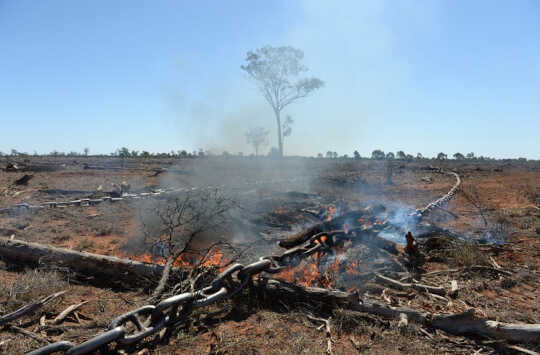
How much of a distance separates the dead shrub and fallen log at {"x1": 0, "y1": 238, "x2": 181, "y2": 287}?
39 cm

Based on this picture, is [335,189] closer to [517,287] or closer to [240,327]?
[517,287]

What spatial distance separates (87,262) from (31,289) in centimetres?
87

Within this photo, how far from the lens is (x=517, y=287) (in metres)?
4.38

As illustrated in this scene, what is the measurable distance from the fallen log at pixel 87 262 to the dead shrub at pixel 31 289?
1.27 feet

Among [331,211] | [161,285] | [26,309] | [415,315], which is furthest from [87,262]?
[331,211]

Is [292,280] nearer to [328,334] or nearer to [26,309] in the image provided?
[328,334]

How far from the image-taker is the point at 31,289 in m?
3.82

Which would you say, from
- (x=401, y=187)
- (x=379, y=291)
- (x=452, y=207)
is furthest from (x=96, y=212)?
(x=401, y=187)

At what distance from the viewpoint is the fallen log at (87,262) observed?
A: 4.24 metres

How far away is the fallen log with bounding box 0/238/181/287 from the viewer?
424 centimetres

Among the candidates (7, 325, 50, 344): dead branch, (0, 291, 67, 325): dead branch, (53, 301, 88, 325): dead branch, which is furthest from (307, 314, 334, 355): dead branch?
(0, 291, 67, 325): dead branch

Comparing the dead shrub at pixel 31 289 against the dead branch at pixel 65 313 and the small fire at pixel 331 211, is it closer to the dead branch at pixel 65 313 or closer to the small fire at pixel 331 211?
the dead branch at pixel 65 313

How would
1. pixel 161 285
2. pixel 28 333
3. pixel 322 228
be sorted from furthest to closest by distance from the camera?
pixel 322 228 < pixel 161 285 < pixel 28 333

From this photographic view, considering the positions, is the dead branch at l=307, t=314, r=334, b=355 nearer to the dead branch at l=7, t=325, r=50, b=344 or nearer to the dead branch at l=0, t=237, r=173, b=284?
the dead branch at l=0, t=237, r=173, b=284
